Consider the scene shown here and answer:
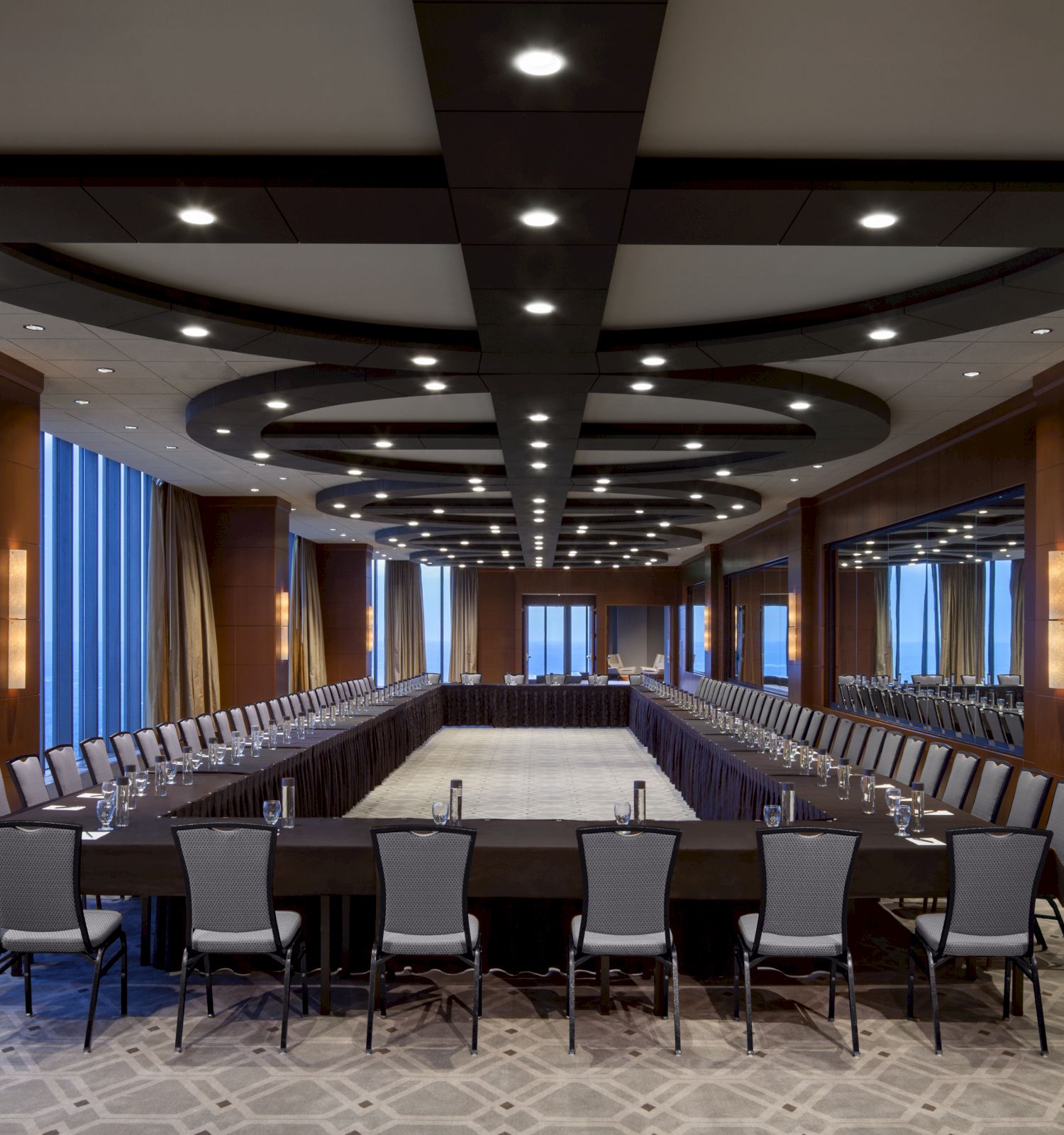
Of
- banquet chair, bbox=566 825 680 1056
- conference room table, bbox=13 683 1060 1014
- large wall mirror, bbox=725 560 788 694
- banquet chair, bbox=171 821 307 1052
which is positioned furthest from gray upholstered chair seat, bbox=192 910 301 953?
large wall mirror, bbox=725 560 788 694

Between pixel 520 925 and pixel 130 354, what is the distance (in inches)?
176

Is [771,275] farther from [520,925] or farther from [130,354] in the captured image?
[130,354]

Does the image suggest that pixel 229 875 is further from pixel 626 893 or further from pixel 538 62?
pixel 538 62

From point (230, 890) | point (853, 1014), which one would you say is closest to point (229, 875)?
point (230, 890)

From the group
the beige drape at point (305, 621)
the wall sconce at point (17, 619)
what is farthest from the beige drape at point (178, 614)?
the wall sconce at point (17, 619)

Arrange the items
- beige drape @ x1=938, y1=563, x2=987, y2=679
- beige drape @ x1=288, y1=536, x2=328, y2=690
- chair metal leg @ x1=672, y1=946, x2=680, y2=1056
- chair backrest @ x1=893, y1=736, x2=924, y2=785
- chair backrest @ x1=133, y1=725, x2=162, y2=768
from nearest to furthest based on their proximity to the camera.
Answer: chair metal leg @ x1=672, y1=946, x2=680, y2=1056
chair backrest @ x1=893, y1=736, x2=924, y2=785
chair backrest @ x1=133, y1=725, x2=162, y2=768
beige drape @ x1=938, y1=563, x2=987, y2=679
beige drape @ x1=288, y1=536, x2=328, y2=690

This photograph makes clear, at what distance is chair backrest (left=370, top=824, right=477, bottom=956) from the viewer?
13.0 ft

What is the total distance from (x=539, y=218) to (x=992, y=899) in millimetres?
3299

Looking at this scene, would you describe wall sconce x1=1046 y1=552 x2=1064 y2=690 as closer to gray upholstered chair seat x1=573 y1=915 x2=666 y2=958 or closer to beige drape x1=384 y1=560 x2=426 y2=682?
gray upholstered chair seat x1=573 y1=915 x2=666 y2=958

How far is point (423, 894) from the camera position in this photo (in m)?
4.02

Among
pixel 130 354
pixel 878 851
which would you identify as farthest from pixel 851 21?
pixel 130 354

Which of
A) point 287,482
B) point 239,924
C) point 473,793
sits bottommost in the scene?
point 473,793

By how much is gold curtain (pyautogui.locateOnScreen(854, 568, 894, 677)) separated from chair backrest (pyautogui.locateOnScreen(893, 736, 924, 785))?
4609 mm

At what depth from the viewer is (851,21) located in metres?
2.64
